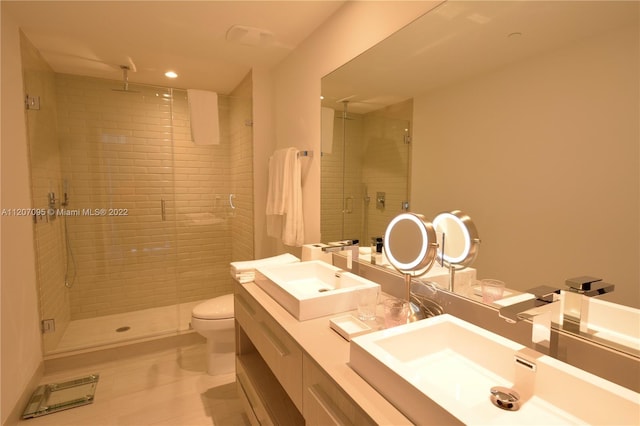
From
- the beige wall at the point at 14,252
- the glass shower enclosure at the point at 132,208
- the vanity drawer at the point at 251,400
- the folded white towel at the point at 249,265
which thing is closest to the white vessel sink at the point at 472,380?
the vanity drawer at the point at 251,400

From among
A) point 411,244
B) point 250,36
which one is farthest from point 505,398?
point 250,36

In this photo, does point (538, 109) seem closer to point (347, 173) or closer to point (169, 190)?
point (347, 173)

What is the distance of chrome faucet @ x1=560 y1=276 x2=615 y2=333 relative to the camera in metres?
0.88

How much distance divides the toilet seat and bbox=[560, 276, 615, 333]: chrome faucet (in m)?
2.01

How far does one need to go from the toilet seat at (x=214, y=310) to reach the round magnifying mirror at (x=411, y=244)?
148 centimetres

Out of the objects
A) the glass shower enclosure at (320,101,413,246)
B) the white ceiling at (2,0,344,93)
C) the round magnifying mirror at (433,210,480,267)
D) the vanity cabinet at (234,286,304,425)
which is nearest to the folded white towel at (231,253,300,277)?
the vanity cabinet at (234,286,304,425)

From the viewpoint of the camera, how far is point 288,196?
2.56 metres

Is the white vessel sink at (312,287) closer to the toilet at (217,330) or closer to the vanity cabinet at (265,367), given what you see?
the vanity cabinet at (265,367)

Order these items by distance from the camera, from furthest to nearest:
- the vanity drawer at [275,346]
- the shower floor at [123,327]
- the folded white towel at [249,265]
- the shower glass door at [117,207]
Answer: the shower glass door at [117,207] < the shower floor at [123,327] < the folded white towel at [249,265] < the vanity drawer at [275,346]

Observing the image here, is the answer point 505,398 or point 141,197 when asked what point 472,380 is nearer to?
point 505,398

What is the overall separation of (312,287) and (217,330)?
3.33ft

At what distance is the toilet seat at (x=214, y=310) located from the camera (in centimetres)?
231

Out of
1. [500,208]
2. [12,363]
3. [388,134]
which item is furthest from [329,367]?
[12,363]

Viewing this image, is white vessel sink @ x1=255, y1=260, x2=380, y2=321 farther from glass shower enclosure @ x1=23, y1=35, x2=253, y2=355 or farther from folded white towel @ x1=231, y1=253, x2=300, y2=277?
glass shower enclosure @ x1=23, y1=35, x2=253, y2=355
